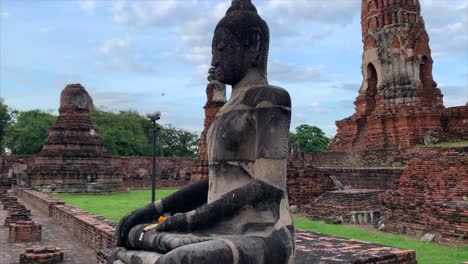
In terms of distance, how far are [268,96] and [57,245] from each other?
746 cm

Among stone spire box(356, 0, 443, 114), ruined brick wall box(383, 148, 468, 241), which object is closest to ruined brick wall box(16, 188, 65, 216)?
ruined brick wall box(383, 148, 468, 241)

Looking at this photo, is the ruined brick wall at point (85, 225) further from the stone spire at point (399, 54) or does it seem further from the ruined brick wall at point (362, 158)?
the stone spire at point (399, 54)

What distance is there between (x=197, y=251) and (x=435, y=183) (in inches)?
359

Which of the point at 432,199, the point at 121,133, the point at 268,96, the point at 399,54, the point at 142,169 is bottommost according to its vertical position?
the point at 432,199

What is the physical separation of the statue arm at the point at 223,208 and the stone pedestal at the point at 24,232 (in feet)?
→ 24.4

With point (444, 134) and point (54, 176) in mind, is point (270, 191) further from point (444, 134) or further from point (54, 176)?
point (54, 176)

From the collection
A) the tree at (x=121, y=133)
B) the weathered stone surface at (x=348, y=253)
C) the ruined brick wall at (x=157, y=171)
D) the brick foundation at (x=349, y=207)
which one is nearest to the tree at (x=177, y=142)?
the tree at (x=121, y=133)

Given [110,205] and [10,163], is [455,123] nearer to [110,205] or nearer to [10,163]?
[110,205]

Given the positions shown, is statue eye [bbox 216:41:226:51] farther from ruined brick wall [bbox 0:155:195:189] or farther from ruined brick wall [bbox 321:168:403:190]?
ruined brick wall [bbox 0:155:195:189]

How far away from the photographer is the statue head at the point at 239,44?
3.48 m

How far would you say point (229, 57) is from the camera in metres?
3.50

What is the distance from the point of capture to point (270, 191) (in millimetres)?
3197

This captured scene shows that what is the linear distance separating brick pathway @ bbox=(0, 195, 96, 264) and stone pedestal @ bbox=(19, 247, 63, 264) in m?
0.38

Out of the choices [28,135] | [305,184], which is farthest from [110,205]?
[28,135]
